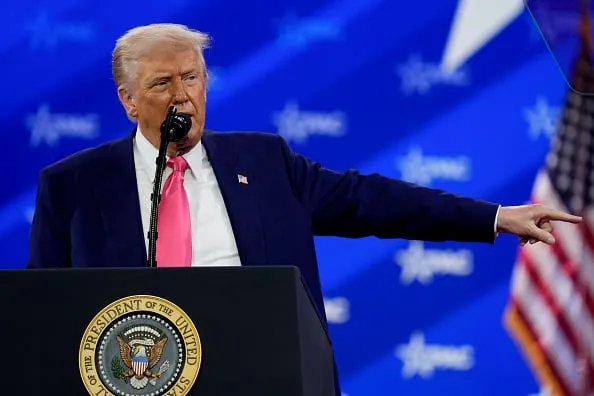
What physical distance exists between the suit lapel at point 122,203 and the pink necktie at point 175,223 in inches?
2.0

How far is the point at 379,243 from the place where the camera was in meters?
3.96

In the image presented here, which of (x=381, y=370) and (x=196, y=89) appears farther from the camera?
(x=381, y=370)

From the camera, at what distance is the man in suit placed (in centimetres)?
254

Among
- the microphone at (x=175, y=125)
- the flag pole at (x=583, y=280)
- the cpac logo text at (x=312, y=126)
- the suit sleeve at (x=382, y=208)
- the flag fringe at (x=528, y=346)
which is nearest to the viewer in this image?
the microphone at (x=175, y=125)

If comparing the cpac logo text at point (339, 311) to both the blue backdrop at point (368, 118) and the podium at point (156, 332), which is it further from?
the podium at point (156, 332)

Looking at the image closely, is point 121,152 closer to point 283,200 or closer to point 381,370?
point 283,200

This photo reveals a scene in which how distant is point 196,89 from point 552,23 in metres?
1.48

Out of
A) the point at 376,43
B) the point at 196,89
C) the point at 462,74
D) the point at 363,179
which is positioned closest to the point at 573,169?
the point at 462,74

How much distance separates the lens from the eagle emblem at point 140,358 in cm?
173

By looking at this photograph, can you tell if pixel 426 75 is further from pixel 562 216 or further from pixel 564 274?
pixel 562 216

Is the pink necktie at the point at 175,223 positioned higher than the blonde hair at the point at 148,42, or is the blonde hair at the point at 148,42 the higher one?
the blonde hair at the point at 148,42

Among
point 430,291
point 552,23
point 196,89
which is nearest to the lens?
point 196,89

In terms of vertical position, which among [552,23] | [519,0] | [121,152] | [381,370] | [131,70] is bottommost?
[381,370]

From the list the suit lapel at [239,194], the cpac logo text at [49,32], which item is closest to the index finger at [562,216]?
the suit lapel at [239,194]
